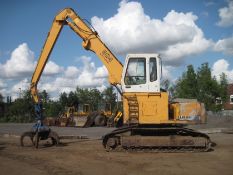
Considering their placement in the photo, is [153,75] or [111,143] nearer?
[153,75]

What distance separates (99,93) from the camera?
9212 centimetres

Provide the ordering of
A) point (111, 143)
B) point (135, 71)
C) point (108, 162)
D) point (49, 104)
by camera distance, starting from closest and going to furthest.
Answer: point (108, 162) < point (135, 71) < point (111, 143) < point (49, 104)

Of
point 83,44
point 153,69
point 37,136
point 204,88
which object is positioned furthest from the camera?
point 204,88

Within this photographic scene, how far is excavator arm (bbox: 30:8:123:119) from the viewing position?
15.9 m

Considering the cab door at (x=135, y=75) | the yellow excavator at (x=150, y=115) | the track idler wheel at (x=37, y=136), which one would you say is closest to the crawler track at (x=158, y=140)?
the yellow excavator at (x=150, y=115)

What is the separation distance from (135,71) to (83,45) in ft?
10.6

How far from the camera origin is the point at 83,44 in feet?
54.6

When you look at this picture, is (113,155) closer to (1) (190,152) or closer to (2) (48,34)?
(1) (190,152)

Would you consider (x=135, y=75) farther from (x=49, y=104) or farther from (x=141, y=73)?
(x=49, y=104)

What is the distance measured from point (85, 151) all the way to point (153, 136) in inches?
111

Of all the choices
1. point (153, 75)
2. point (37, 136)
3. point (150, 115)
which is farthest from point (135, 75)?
point (37, 136)

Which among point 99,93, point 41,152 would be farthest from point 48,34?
point 99,93

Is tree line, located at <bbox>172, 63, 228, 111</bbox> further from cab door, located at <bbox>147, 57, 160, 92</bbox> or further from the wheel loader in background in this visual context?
cab door, located at <bbox>147, 57, 160, 92</bbox>

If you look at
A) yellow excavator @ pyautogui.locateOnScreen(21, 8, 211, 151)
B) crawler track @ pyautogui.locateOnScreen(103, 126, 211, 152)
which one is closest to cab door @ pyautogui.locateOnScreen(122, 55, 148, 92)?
yellow excavator @ pyautogui.locateOnScreen(21, 8, 211, 151)
